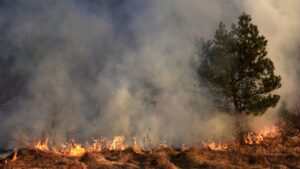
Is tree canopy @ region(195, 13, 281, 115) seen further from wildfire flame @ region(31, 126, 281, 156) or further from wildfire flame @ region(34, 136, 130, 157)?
wildfire flame @ region(34, 136, 130, 157)

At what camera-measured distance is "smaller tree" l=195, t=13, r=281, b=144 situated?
2022 cm

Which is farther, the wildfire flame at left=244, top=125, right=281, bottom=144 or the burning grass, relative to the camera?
the wildfire flame at left=244, top=125, right=281, bottom=144

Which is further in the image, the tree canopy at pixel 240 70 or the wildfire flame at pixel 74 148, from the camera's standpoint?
the tree canopy at pixel 240 70

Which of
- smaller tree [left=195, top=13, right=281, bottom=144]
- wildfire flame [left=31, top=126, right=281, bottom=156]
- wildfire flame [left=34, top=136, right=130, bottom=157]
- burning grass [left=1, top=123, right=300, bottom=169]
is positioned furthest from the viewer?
smaller tree [left=195, top=13, right=281, bottom=144]

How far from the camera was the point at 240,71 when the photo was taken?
20844 mm

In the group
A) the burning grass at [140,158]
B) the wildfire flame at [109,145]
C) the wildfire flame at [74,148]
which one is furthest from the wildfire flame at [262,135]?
the wildfire flame at [74,148]

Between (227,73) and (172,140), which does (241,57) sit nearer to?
(227,73)

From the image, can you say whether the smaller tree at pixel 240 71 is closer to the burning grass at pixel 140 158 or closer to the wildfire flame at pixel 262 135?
the wildfire flame at pixel 262 135

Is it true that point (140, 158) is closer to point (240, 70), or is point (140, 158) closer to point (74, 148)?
point (74, 148)

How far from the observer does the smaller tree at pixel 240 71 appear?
2022cm

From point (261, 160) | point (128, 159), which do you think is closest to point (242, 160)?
point (261, 160)

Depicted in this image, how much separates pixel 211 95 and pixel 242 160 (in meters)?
7.64

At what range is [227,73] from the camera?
21000 mm

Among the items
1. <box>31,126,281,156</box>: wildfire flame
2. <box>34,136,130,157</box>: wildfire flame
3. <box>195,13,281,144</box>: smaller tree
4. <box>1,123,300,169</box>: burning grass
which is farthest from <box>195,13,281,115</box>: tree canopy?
<box>34,136,130,157</box>: wildfire flame
